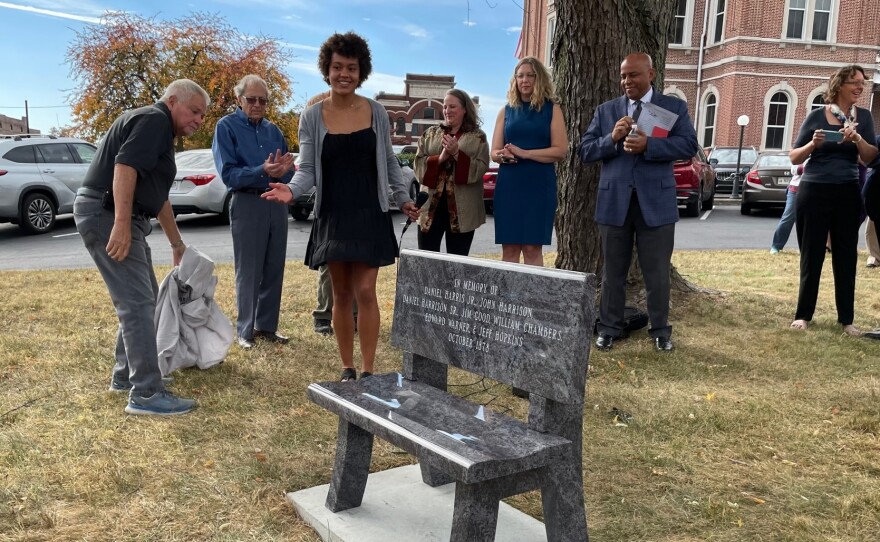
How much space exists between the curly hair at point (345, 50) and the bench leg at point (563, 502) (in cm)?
253

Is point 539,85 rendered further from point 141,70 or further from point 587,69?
point 141,70

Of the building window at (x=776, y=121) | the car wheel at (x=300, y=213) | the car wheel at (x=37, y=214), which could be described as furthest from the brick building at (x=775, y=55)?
the car wheel at (x=37, y=214)

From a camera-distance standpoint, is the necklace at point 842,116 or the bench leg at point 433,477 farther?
the necklace at point 842,116

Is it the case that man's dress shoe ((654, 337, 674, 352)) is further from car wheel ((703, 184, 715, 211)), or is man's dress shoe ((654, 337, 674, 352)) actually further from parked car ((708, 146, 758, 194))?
Result: parked car ((708, 146, 758, 194))

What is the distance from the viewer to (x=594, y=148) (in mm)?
5156

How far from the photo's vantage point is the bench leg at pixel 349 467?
2.86m

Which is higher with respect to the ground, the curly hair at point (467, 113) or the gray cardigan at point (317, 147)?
the curly hair at point (467, 113)

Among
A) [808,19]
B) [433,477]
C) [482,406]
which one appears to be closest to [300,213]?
[433,477]

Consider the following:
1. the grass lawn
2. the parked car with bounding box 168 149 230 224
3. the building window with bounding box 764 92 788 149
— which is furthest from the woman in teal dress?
the building window with bounding box 764 92 788 149

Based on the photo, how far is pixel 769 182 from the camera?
16391 millimetres

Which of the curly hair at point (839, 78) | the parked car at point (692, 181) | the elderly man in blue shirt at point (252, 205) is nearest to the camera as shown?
the elderly man in blue shirt at point (252, 205)

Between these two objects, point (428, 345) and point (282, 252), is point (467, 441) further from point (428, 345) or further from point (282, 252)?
point (282, 252)

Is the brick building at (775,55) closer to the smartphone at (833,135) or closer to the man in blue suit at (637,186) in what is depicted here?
the smartphone at (833,135)

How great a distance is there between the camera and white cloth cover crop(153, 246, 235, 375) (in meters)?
4.52
